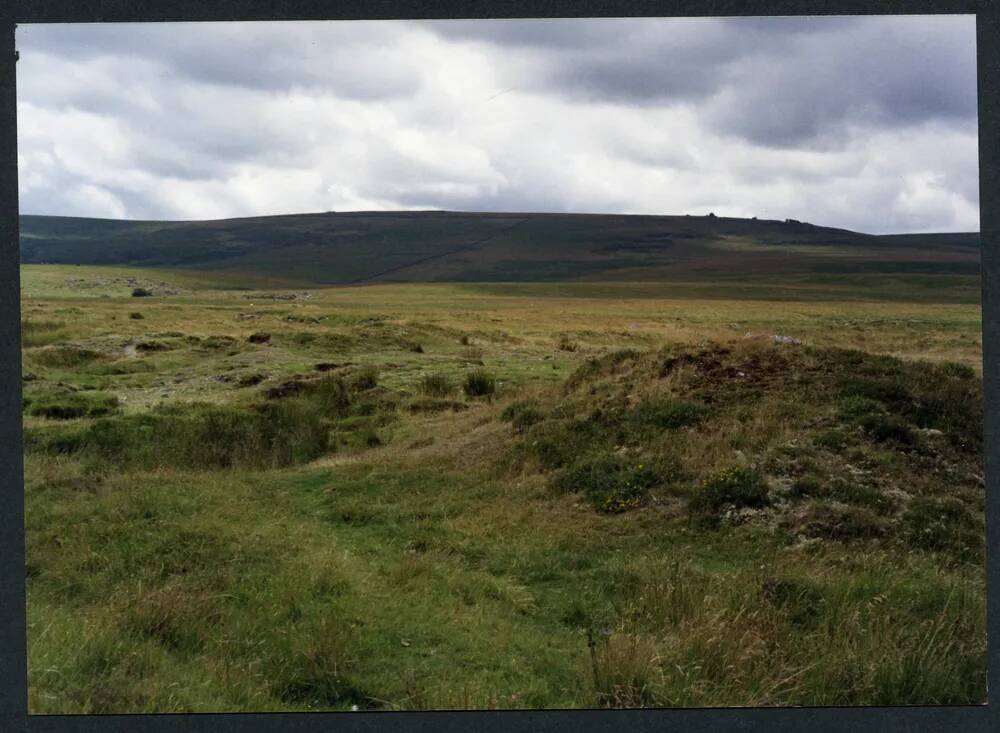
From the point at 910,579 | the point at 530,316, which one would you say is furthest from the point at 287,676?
the point at 530,316

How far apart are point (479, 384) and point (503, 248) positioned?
23.2 ft

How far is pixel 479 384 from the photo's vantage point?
46.8ft

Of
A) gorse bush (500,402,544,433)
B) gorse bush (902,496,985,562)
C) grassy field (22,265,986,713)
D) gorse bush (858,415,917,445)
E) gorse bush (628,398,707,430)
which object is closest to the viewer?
grassy field (22,265,986,713)

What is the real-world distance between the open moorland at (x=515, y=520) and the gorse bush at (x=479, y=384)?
6 cm

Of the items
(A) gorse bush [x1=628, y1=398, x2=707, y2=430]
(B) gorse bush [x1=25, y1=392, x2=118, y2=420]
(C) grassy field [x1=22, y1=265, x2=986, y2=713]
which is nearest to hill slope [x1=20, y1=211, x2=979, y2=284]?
(C) grassy field [x1=22, y1=265, x2=986, y2=713]

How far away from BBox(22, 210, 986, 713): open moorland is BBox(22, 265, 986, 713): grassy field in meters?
0.03

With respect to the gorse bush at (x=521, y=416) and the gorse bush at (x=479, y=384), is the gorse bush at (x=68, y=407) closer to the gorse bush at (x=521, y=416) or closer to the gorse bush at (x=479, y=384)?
the gorse bush at (x=479, y=384)

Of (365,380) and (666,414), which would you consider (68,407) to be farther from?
(666,414)

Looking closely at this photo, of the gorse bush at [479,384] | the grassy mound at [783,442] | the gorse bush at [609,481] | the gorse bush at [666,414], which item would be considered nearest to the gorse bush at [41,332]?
the gorse bush at [479,384]

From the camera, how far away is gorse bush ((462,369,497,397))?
46.4ft

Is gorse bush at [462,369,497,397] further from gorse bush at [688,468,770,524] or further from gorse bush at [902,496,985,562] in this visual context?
gorse bush at [902,496,985,562]

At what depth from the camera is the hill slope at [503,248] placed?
51.3 feet

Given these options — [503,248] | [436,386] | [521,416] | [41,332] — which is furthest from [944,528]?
[41,332]

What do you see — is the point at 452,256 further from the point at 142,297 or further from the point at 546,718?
the point at 546,718
